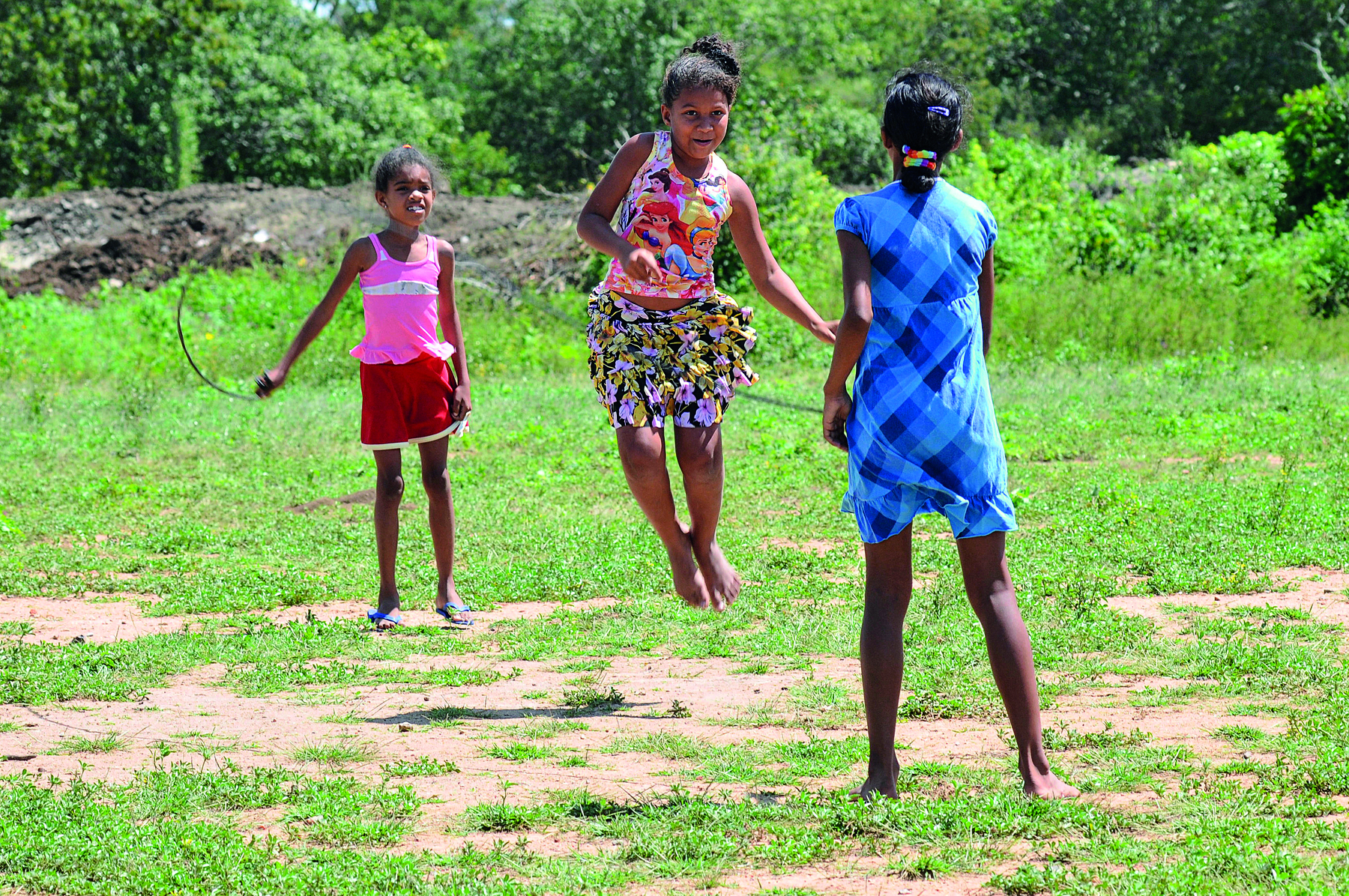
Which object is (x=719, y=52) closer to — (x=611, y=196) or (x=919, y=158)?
(x=611, y=196)

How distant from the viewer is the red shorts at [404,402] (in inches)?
223

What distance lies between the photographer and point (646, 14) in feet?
92.4

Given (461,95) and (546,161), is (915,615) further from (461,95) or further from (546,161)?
(461,95)

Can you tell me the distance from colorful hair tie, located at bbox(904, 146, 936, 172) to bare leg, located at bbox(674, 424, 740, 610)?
5.61 feet

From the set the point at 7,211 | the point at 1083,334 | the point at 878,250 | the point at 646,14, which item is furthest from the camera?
the point at 646,14

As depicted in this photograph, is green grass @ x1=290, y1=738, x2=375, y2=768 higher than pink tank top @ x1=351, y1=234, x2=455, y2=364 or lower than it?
lower

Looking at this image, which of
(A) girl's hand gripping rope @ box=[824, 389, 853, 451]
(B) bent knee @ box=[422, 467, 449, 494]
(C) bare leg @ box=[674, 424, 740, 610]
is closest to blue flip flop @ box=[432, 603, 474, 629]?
(B) bent knee @ box=[422, 467, 449, 494]

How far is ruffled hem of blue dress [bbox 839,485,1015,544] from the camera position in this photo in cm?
323

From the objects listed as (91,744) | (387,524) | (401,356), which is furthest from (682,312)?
(91,744)

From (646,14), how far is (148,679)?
2540 centimetres

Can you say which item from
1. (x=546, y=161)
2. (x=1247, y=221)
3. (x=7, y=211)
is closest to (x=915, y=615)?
(x=1247, y=221)

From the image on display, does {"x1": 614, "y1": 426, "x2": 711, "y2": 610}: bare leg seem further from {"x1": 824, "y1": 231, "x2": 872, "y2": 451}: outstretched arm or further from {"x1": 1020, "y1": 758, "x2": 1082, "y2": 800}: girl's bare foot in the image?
{"x1": 1020, "y1": 758, "x2": 1082, "y2": 800}: girl's bare foot

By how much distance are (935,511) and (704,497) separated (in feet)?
5.65

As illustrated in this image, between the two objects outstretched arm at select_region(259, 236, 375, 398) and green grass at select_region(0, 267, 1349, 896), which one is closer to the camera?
green grass at select_region(0, 267, 1349, 896)
